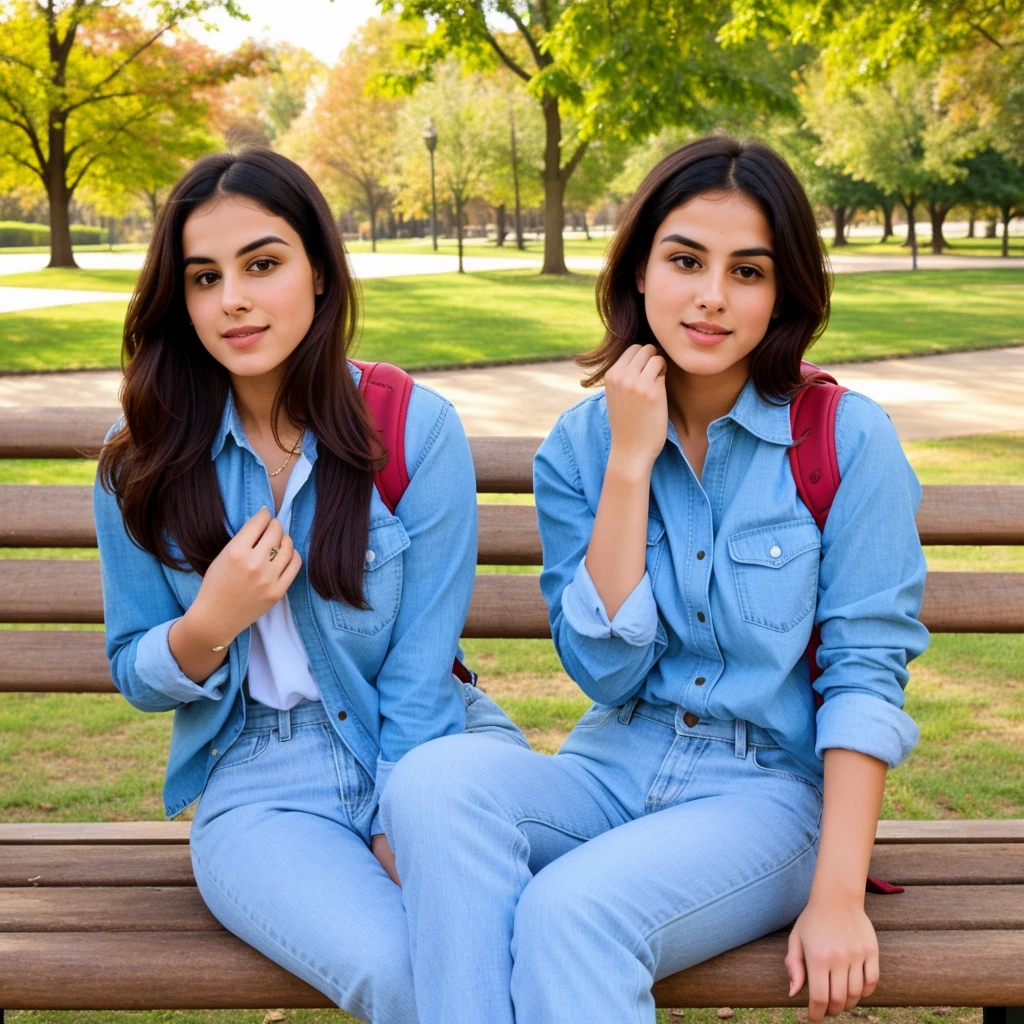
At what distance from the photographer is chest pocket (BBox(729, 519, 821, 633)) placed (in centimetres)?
234

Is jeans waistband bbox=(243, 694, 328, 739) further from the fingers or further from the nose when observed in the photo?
the fingers

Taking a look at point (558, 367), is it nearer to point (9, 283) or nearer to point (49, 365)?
point (49, 365)

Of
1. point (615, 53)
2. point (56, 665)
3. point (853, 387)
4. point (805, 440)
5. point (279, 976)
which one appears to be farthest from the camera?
point (615, 53)

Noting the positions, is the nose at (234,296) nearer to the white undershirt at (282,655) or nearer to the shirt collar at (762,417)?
the white undershirt at (282,655)

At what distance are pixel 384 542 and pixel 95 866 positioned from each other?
88 centimetres

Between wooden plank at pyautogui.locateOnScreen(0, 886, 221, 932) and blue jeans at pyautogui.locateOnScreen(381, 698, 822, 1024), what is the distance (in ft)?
1.48

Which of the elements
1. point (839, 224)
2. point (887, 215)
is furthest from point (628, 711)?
point (887, 215)

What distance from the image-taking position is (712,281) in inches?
92.6

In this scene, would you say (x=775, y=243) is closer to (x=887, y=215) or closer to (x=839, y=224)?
(x=839, y=224)

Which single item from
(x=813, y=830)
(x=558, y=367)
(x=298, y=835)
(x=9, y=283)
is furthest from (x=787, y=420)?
(x=9, y=283)

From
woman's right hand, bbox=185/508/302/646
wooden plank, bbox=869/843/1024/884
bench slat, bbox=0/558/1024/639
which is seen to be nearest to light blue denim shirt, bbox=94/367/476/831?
woman's right hand, bbox=185/508/302/646

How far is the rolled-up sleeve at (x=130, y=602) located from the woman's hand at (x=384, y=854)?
0.39 meters

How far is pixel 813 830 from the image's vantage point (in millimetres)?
2295

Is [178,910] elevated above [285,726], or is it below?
below
